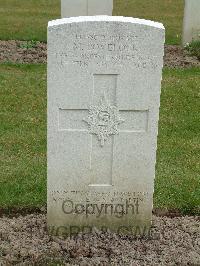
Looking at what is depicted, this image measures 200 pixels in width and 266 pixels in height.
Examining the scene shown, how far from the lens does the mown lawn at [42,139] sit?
541 cm

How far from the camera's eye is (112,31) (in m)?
4.05

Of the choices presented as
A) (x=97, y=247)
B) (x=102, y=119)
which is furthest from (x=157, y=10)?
(x=97, y=247)

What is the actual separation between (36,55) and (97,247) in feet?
21.2

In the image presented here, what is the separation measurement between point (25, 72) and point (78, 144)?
5.34 m

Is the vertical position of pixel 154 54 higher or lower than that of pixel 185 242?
higher

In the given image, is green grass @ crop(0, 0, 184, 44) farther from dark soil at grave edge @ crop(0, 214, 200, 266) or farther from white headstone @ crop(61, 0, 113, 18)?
dark soil at grave edge @ crop(0, 214, 200, 266)

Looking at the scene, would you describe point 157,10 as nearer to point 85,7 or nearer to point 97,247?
point 85,7

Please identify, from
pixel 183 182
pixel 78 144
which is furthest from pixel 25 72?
pixel 78 144

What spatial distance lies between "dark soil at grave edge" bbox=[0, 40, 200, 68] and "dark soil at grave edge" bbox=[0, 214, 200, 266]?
5732 mm

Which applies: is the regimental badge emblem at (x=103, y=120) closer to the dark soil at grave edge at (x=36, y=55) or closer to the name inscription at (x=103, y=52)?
the name inscription at (x=103, y=52)

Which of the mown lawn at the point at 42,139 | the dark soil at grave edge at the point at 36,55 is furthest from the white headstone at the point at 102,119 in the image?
the dark soil at grave edge at the point at 36,55

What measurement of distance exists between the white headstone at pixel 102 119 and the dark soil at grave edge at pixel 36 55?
5.85 metres

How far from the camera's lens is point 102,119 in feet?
14.0

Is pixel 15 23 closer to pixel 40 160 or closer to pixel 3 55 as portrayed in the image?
pixel 3 55
